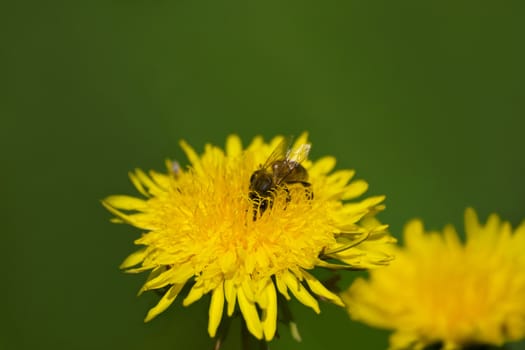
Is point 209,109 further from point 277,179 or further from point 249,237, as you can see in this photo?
point 249,237

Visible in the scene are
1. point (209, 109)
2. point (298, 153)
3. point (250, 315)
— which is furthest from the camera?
point (209, 109)

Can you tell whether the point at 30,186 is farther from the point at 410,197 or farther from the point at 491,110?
the point at 491,110

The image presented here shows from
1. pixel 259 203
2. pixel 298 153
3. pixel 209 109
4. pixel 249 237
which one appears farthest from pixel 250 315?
pixel 209 109

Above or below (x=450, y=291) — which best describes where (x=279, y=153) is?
above

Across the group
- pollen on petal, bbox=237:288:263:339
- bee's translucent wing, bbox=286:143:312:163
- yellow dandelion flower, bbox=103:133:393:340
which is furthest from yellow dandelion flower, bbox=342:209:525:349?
bee's translucent wing, bbox=286:143:312:163

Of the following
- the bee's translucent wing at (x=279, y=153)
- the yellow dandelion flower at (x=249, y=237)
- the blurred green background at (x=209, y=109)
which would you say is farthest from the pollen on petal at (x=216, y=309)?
Answer: the blurred green background at (x=209, y=109)
